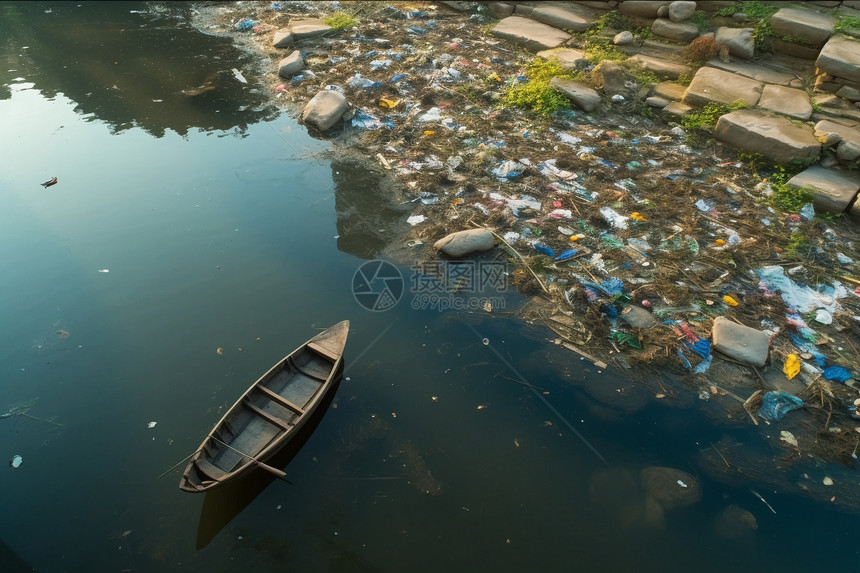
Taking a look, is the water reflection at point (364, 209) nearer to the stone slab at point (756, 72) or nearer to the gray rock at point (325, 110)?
the gray rock at point (325, 110)

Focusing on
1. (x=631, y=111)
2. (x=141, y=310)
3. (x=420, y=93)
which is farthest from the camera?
(x=420, y=93)

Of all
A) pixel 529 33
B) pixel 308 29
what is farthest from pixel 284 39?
pixel 529 33

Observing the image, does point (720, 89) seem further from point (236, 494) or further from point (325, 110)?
point (236, 494)

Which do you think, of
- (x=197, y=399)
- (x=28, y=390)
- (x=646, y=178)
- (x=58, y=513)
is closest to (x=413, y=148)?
(x=646, y=178)

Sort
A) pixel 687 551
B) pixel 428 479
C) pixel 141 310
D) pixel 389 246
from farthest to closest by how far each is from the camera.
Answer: pixel 389 246
pixel 141 310
pixel 428 479
pixel 687 551

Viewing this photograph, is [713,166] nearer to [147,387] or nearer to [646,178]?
[646,178]

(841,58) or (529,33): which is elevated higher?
(841,58)

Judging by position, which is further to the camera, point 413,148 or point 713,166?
point 413,148
